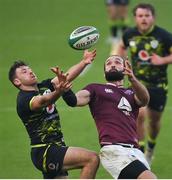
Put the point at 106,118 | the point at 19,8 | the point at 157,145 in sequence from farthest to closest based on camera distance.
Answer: the point at 19,8
the point at 157,145
the point at 106,118

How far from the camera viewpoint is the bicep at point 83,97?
31.6ft

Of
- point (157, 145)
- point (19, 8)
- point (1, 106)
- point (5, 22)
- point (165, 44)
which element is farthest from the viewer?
point (19, 8)

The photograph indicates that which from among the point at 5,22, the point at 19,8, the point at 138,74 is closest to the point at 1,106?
the point at 138,74

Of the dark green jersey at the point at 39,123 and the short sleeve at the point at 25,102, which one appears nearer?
the short sleeve at the point at 25,102

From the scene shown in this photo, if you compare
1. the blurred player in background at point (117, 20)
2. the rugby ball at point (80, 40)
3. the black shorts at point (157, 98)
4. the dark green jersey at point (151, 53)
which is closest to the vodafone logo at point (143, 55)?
the dark green jersey at point (151, 53)

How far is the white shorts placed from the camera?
30.6ft

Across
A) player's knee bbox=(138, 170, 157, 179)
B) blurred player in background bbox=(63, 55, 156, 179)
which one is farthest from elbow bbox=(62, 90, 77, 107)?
player's knee bbox=(138, 170, 157, 179)

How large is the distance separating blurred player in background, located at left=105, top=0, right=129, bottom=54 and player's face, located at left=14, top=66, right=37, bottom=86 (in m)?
12.5

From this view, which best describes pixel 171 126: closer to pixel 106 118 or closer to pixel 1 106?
pixel 1 106

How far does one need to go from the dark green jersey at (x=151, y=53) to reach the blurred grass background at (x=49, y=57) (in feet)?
4.45

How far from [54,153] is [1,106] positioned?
724 centimetres

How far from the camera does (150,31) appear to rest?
41.9ft

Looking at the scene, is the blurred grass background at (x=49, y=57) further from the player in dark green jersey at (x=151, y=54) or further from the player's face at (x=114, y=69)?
the player's face at (x=114, y=69)

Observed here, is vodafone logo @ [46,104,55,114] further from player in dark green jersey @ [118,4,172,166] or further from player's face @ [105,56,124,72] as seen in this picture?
player in dark green jersey @ [118,4,172,166]
